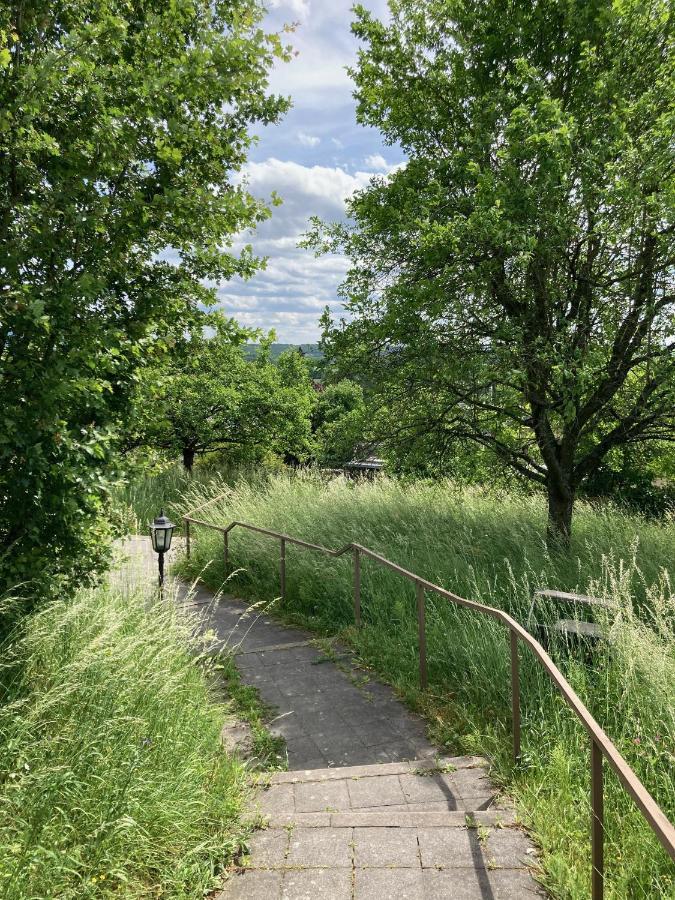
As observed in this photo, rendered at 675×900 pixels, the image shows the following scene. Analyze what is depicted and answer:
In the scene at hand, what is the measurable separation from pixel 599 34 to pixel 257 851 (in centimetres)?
828

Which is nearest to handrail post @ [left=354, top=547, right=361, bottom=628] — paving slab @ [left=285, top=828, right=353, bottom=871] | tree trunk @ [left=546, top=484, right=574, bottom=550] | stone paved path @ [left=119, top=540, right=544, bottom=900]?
stone paved path @ [left=119, top=540, right=544, bottom=900]

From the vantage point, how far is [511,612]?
5.64 meters

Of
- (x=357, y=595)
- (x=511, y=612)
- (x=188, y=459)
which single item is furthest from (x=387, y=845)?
(x=188, y=459)

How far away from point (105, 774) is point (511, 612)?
13.4 feet

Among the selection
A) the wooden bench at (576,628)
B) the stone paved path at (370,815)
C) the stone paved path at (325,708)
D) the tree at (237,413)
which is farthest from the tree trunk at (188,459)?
the wooden bench at (576,628)

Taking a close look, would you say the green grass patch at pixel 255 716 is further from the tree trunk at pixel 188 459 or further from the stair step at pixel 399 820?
the tree trunk at pixel 188 459

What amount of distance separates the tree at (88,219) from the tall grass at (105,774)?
715mm

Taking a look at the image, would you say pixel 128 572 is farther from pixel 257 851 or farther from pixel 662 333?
pixel 662 333

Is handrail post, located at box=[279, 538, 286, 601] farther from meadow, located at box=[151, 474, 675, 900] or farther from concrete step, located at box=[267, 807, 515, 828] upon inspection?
concrete step, located at box=[267, 807, 515, 828]

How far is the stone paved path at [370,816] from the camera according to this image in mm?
2469

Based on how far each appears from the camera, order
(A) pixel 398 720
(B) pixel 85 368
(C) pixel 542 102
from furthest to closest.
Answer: (C) pixel 542 102
(A) pixel 398 720
(B) pixel 85 368

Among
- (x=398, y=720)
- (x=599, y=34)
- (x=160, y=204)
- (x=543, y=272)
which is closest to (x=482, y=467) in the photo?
(x=543, y=272)

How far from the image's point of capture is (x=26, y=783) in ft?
8.32

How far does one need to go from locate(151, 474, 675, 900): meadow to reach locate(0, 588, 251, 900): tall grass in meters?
1.64
